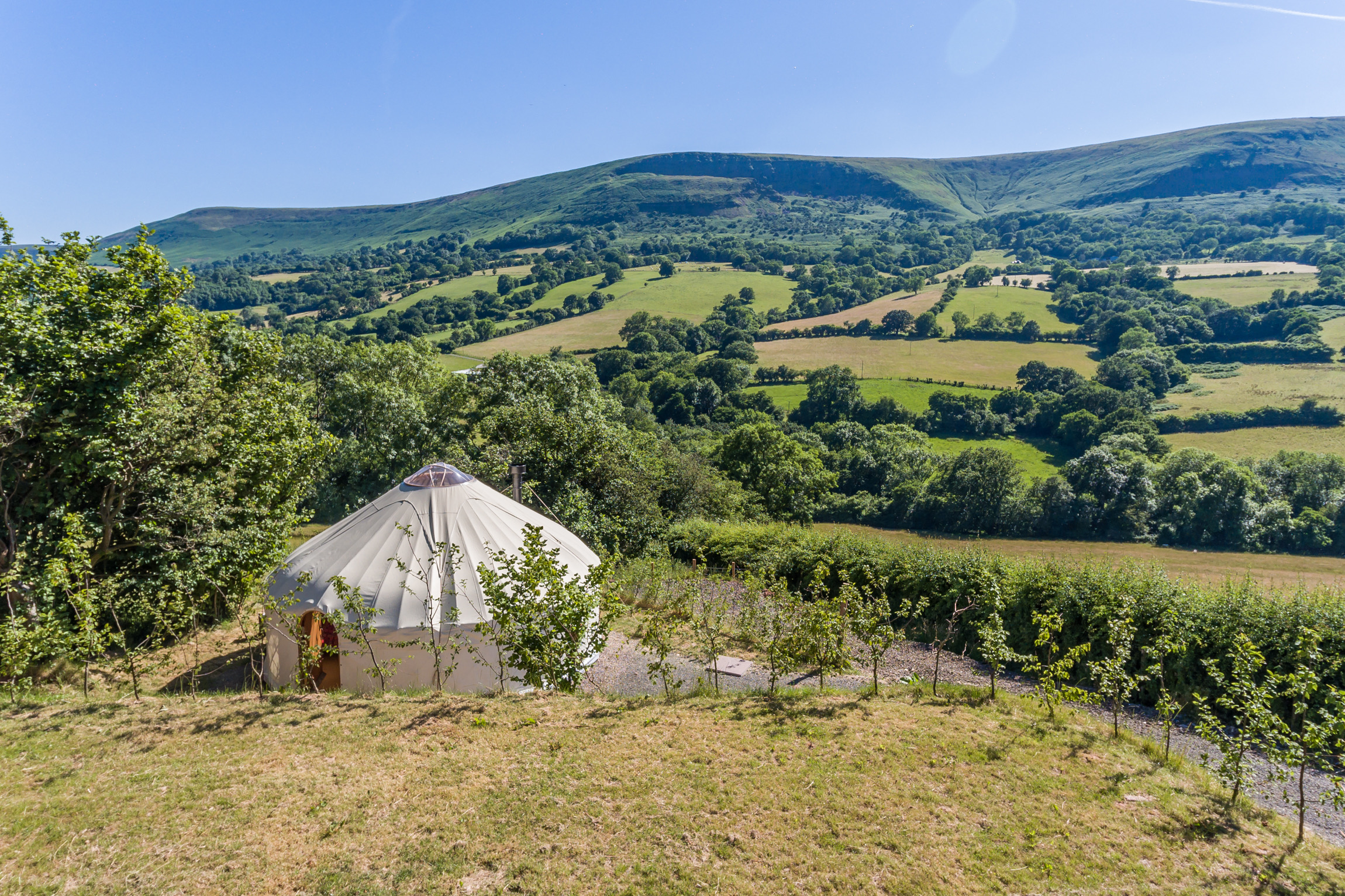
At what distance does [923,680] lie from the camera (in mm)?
11617

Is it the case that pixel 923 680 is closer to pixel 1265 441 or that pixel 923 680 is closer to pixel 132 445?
pixel 132 445

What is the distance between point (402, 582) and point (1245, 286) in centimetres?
13792

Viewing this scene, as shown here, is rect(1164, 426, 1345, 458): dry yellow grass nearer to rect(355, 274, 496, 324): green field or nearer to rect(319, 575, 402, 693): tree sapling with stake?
rect(319, 575, 402, 693): tree sapling with stake

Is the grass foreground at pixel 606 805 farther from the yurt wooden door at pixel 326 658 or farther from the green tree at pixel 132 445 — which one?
the green tree at pixel 132 445

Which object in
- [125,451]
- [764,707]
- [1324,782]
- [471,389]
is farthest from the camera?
[471,389]

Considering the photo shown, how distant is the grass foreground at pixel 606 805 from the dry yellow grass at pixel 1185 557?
21.5m

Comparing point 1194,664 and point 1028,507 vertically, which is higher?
point 1194,664

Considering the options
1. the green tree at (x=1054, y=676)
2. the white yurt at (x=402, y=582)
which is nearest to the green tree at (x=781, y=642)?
the green tree at (x=1054, y=676)

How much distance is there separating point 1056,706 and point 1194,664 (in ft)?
9.60

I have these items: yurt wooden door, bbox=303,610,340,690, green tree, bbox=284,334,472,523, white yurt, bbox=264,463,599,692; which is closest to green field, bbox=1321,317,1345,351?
green tree, bbox=284,334,472,523

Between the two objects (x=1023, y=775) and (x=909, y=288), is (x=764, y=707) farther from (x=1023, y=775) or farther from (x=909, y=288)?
(x=909, y=288)

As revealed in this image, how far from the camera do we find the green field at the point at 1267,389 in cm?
6041

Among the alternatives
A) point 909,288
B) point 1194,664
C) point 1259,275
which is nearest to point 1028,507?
point 1194,664

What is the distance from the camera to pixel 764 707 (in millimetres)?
9656
